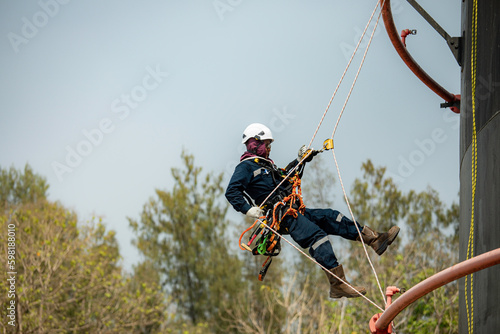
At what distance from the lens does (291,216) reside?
725cm

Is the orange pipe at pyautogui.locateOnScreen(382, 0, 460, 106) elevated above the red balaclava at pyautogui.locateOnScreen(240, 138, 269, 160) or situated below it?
above

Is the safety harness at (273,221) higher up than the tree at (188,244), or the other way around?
the tree at (188,244)

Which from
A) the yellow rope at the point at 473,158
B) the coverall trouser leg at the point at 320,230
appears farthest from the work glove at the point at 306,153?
the yellow rope at the point at 473,158

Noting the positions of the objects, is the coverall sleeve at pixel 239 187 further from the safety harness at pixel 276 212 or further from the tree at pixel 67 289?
the tree at pixel 67 289

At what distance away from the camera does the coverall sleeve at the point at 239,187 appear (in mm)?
7270

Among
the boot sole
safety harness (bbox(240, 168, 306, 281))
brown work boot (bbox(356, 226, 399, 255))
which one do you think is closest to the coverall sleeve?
safety harness (bbox(240, 168, 306, 281))

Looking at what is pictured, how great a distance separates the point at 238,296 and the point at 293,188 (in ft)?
68.0

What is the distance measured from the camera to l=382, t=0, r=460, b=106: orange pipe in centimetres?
742

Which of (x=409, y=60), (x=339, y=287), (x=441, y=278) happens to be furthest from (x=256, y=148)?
(x=441, y=278)

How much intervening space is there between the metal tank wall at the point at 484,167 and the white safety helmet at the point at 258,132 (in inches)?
79.3

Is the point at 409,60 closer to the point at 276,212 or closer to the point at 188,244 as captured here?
the point at 276,212

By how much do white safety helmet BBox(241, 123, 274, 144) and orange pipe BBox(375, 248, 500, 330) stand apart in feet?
8.90

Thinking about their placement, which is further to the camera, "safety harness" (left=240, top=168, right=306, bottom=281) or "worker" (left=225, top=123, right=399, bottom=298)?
"safety harness" (left=240, top=168, right=306, bottom=281)

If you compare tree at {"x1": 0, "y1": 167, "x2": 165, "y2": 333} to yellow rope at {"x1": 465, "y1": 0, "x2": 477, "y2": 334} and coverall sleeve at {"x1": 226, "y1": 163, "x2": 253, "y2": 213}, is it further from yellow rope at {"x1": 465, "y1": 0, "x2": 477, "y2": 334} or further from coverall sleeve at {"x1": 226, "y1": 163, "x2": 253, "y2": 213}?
yellow rope at {"x1": 465, "y1": 0, "x2": 477, "y2": 334}
